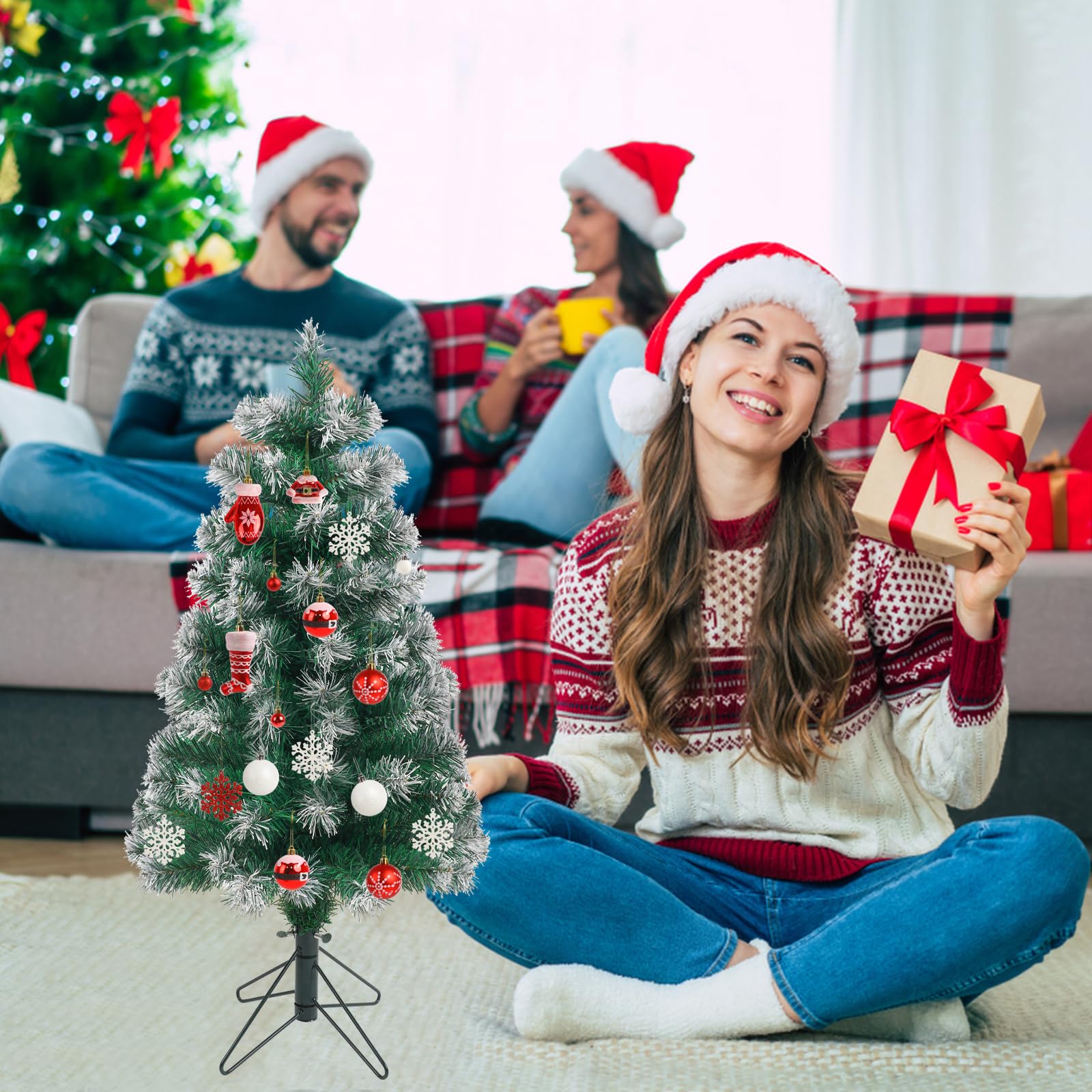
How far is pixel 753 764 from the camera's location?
126 centimetres

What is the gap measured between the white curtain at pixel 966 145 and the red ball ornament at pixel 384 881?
9.88 ft

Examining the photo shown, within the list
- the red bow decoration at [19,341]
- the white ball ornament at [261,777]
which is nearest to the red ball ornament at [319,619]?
the white ball ornament at [261,777]

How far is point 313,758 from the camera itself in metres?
0.96

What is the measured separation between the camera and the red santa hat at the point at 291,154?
2512 millimetres

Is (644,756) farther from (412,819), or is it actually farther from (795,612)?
(412,819)

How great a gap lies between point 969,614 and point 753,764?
275 mm

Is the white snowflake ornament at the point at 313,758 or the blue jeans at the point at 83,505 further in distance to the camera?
the blue jeans at the point at 83,505

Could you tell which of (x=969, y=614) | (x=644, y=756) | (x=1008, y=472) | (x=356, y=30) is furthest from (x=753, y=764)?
(x=356, y=30)

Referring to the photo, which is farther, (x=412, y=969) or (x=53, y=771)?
(x=53, y=771)

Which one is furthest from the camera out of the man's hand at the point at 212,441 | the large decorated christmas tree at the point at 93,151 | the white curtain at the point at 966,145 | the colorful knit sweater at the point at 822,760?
the white curtain at the point at 966,145

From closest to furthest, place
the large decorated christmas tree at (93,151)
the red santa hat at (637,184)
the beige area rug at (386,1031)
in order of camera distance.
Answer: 1. the beige area rug at (386,1031)
2. the red santa hat at (637,184)
3. the large decorated christmas tree at (93,151)

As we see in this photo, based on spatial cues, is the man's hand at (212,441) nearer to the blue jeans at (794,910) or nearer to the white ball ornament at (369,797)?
the blue jeans at (794,910)

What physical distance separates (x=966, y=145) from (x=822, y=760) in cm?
284

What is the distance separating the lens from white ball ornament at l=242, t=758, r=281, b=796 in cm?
93
